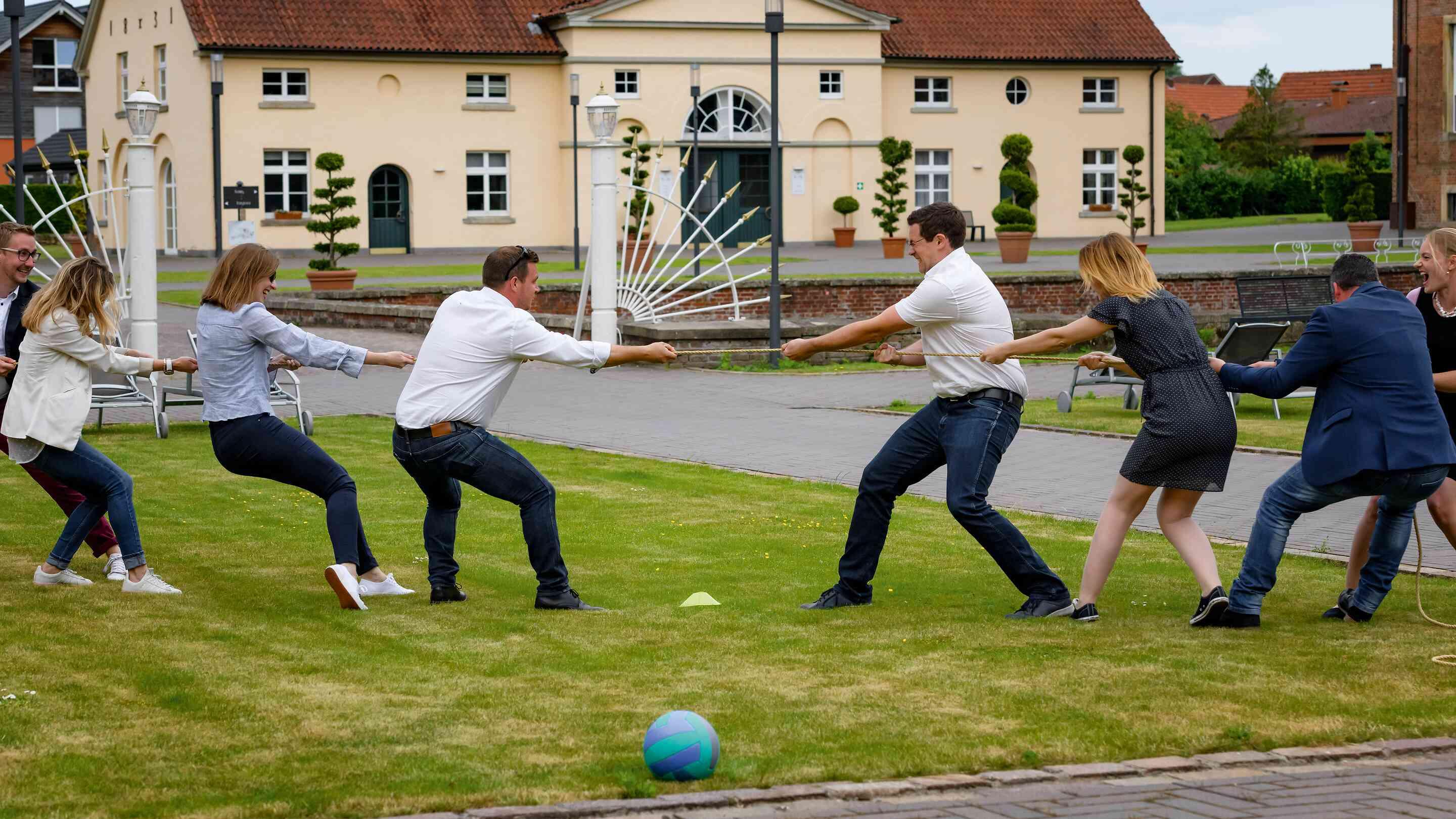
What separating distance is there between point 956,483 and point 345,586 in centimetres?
270

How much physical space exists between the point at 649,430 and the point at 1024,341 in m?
8.44

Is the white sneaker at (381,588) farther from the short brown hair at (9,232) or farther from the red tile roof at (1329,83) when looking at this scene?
the red tile roof at (1329,83)

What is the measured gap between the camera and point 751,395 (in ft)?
60.7

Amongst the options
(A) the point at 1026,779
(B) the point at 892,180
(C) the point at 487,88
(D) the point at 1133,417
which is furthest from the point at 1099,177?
(A) the point at 1026,779

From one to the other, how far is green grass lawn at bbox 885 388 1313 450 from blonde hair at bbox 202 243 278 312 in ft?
26.1

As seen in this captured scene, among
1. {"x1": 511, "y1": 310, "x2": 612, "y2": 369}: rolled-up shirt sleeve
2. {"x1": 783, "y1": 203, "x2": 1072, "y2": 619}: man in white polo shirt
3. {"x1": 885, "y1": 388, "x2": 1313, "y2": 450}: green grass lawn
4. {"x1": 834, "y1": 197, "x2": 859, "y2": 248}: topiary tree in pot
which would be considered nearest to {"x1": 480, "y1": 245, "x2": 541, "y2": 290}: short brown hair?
{"x1": 511, "y1": 310, "x2": 612, "y2": 369}: rolled-up shirt sleeve

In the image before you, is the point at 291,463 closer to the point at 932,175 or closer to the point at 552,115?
the point at 552,115

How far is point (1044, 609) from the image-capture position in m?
7.71

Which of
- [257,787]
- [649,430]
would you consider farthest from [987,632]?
[649,430]

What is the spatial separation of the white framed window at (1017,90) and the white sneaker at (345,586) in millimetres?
50184

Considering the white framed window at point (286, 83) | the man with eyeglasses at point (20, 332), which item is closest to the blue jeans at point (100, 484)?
the man with eyeglasses at point (20, 332)

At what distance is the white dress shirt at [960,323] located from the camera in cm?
759

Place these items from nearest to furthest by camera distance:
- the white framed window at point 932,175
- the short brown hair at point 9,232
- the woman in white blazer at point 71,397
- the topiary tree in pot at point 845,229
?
the woman in white blazer at point 71,397, the short brown hair at point 9,232, the topiary tree in pot at point 845,229, the white framed window at point 932,175

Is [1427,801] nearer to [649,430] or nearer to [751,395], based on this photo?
[649,430]
